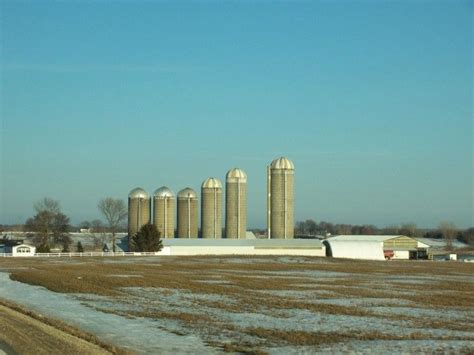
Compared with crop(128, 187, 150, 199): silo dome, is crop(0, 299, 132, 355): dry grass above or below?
below

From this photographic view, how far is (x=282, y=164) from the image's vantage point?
117m

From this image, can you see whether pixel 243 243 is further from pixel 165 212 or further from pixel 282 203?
pixel 165 212

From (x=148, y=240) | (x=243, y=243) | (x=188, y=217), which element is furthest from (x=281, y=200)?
(x=148, y=240)

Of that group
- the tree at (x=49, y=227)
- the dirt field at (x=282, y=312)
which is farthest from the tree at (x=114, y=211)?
the dirt field at (x=282, y=312)

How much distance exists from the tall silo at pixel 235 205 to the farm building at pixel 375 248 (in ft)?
42.7

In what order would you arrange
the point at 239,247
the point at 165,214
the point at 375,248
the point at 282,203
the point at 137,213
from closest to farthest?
the point at 239,247, the point at 282,203, the point at 375,248, the point at 165,214, the point at 137,213

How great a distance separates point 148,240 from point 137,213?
759 inches

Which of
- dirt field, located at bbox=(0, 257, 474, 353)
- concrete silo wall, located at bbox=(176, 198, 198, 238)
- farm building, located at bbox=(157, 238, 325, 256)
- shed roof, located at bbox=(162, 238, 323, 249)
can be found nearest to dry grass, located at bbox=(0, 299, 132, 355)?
dirt field, located at bbox=(0, 257, 474, 353)

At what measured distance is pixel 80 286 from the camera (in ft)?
143

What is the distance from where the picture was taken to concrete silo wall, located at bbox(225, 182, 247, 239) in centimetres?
12050

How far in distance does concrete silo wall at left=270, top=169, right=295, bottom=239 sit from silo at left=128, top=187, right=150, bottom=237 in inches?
869

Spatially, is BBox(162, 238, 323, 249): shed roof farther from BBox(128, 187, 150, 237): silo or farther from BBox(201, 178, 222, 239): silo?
BBox(128, 187, 150, 237): silo

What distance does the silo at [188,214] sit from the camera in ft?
411

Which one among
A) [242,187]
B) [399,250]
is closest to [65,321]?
[242,187]
